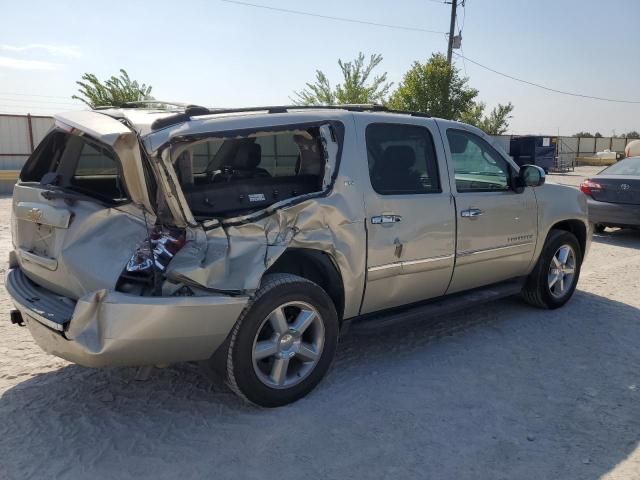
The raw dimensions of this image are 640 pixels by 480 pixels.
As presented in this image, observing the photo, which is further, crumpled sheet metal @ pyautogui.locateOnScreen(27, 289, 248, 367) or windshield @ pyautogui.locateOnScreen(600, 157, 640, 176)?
windshield @ pyautogui.locateOnScreen(600, 157, 640, 176)

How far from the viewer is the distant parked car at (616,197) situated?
9391 millimetres

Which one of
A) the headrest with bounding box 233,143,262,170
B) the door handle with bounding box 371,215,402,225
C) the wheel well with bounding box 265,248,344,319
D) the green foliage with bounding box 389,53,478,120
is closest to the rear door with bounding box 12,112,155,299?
the wheel well with bounding box 265,248,344,319

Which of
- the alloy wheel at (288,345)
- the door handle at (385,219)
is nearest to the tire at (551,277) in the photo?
the door handle at (385,219)

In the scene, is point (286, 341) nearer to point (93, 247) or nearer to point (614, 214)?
point (93, 247)

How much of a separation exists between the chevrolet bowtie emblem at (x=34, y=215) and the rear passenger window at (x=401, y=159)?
219cm

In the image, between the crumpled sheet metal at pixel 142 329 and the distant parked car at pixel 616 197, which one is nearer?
the crumpled sheet metal at pixel 142 329

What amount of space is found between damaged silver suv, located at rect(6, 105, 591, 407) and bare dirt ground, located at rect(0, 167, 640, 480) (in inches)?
14.4

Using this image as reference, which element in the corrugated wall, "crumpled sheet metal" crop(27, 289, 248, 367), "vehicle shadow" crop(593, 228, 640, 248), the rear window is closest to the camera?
"crumpled sheet metal" crop(27, 289, 248, 367)

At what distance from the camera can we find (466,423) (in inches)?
133

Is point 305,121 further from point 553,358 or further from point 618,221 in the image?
A: point 618,221

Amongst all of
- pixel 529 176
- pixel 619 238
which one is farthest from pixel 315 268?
pixel 619 238

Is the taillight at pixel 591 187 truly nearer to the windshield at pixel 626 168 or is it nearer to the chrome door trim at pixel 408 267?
the windshield at pixel 626 168

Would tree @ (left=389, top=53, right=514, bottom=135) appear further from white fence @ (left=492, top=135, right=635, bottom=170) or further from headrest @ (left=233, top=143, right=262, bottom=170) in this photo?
headrest @ (left=233, top=143, right=262, bottom=170)

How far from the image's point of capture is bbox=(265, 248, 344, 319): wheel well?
12.1ft
